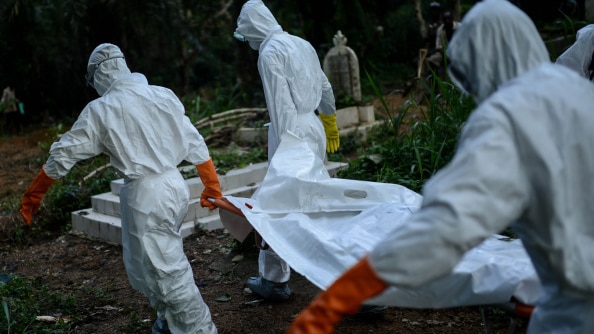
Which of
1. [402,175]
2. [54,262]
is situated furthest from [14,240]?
[402,175]

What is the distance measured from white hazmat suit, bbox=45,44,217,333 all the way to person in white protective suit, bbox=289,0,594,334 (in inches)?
85.5

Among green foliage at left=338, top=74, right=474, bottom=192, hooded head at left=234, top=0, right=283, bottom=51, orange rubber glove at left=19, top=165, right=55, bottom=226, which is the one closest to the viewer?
orange rubber glove at left=19, top=165, right=55, bottom=226

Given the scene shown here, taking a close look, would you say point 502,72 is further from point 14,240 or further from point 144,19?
point 144,19

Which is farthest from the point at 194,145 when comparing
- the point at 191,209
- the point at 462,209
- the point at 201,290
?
the point at 462,209

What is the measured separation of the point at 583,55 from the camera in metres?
4.89

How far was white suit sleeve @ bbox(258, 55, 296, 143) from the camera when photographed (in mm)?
4840

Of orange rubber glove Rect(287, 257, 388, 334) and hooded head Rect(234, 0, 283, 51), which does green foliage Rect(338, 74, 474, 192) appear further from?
orange rubber glove Rect(287, 257, 388, 334)

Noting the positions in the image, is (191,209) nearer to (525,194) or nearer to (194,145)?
(194,145)

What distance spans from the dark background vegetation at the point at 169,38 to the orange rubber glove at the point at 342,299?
8.78 metres

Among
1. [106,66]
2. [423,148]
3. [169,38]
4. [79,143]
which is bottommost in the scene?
[423,148]

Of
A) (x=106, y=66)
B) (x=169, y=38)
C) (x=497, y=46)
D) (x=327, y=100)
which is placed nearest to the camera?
(x=497, y=46)

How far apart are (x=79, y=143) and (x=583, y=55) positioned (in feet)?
11.7

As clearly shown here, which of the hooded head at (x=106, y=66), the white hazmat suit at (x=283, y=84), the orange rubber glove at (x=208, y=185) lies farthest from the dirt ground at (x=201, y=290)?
the hooded head at (x=106, y=66)

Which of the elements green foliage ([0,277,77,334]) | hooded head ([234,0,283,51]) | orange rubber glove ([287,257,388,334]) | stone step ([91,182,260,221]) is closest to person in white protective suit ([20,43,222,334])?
green foliage ([0,277,77,334])
